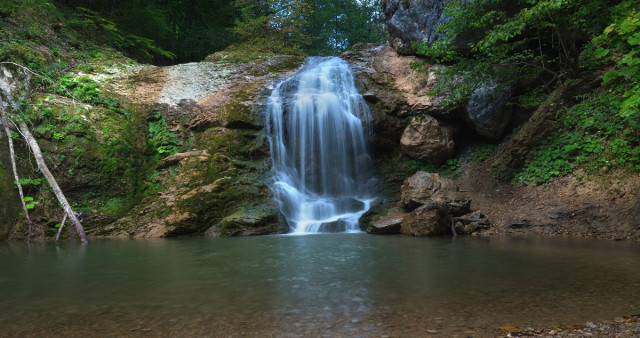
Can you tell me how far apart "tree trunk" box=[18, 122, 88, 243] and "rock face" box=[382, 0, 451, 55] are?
11402 mm

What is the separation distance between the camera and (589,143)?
29.9 ft

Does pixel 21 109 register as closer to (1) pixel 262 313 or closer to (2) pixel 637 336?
(1) pixel 262 313

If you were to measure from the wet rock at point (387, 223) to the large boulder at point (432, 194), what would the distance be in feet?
1.29

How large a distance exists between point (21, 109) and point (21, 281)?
313 inches

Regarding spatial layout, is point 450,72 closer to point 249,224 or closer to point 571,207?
point 571,207

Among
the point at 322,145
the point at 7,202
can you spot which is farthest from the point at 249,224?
the point at 7,202

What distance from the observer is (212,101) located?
41.7 feet

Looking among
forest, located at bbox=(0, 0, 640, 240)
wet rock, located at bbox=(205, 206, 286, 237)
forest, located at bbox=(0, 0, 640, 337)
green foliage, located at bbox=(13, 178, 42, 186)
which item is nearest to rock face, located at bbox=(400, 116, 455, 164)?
forest, located at bbox=(0, 0, 640, 337)

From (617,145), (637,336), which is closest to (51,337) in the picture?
(637,336)

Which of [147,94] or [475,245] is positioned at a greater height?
[147,94]

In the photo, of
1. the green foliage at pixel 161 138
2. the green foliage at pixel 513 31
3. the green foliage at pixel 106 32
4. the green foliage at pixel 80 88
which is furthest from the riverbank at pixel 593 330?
the green foliage at pixel 106 32

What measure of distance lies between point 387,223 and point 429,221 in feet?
3.61

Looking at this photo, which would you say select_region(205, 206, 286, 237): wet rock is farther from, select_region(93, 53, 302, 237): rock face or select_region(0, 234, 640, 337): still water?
select_region(0, 234, 640, 337): still water

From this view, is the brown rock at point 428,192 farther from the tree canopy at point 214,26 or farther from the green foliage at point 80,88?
the tree canopy at point 214,26
